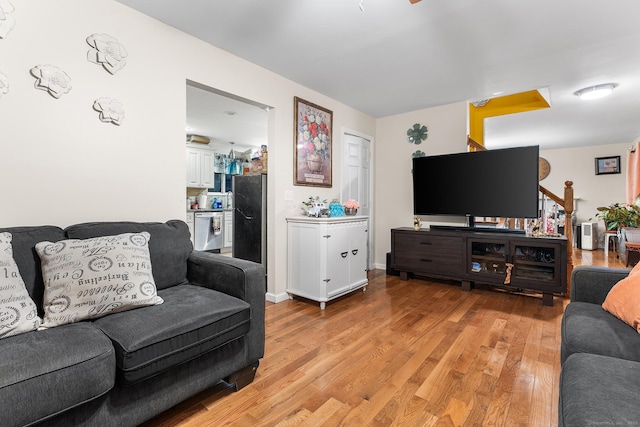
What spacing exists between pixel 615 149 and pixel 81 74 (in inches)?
375

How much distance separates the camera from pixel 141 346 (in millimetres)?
1233

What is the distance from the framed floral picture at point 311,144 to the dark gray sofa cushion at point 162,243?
1598mm

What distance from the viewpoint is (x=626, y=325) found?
135 cm

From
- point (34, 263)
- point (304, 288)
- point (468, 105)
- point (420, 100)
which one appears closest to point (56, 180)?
point (34, 263)

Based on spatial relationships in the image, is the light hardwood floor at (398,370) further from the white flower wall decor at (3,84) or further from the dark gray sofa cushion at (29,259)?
the white flower wall decor at (3,84)

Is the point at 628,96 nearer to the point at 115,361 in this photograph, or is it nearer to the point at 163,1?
the point at 163,1

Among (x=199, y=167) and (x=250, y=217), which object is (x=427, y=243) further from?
(x=199, y=167)

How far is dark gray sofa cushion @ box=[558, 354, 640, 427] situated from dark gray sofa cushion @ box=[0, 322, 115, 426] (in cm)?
148

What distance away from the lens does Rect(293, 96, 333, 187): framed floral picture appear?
340 cm

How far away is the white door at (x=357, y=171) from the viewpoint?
165 inches

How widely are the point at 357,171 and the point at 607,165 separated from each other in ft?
21.3

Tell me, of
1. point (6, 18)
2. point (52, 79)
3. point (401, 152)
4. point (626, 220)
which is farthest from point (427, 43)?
point (626, 220)

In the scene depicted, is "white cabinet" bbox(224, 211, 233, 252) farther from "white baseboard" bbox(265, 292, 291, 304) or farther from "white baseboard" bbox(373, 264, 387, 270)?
"white baseboard" bbox(265, 292, 291, 304)

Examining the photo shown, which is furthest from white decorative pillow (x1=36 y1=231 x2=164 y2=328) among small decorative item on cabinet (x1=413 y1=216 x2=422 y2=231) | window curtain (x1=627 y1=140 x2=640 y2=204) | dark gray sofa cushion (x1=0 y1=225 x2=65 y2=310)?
window curtain (x1=627 y1=140 x2=640 y2=204)
